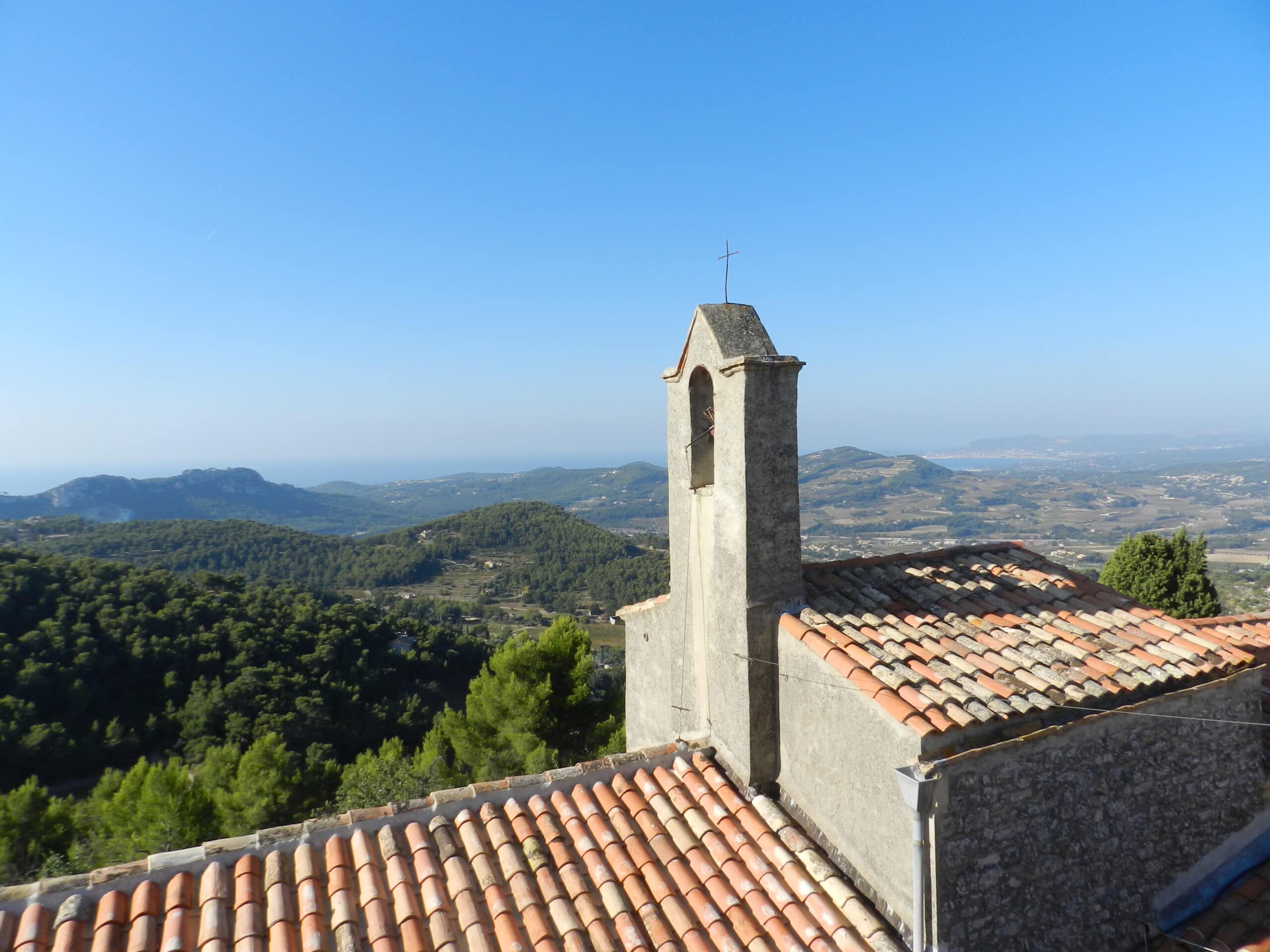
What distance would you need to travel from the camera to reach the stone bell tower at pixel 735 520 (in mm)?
5293

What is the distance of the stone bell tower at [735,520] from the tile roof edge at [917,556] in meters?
1.00

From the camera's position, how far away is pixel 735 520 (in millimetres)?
5414

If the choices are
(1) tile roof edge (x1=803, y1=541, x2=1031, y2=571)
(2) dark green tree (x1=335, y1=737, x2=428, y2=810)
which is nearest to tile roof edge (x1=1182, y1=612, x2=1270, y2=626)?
(1) tile roof edge (x1=803, y1=541, x2=1031, y2=571)

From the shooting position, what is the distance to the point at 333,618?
42.6 m

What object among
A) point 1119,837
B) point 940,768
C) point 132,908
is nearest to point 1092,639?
point 1119,837

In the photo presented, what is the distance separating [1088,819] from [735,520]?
3251 mm

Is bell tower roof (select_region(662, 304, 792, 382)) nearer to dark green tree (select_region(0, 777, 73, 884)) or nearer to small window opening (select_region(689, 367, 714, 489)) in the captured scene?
small window opening (select_region(689, 367, 714, 489))

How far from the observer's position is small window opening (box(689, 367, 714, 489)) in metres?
6.27

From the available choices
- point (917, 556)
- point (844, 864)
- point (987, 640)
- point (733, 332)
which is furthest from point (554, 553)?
point (844, 864)

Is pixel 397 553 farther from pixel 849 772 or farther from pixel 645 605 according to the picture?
pixel 849 772

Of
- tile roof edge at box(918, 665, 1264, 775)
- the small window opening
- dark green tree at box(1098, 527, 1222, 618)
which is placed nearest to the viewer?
tile roof edge at box(918, 665, 1264, 775)

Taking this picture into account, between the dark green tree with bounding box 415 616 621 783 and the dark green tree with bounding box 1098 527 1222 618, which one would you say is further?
the dark green tree with bounding box 1098 527 1222 618

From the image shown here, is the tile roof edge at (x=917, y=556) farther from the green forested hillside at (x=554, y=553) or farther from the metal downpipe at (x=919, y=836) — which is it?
the green forested hillside at (x=554, y=553)

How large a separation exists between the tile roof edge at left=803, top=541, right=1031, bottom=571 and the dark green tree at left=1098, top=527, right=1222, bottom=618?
15380 mm
